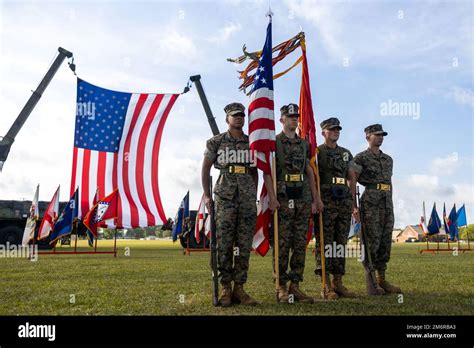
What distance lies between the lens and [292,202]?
468cm

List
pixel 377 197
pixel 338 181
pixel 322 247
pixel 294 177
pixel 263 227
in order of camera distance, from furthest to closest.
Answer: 1. pixel 377 197
2. pixel 338 181
3. pixel 322 247
4. pixel 263 227
5. pixel 294 177

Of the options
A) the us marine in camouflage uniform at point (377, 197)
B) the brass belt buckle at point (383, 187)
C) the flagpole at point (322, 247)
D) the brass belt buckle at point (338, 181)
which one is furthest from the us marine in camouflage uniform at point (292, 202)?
the brass belt buckle at point (383, 187)

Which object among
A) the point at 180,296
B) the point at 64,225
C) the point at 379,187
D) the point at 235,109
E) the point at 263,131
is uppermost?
the point at 235,109

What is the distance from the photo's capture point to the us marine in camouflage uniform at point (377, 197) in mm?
5535

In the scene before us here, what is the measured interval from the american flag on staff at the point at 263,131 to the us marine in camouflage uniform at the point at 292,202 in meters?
0.19

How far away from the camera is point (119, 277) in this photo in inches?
282

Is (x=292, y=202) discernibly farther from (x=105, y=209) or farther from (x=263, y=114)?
(x=105, y=209)

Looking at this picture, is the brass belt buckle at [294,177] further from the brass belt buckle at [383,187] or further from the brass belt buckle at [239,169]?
the brass belt buckle at [383,187]

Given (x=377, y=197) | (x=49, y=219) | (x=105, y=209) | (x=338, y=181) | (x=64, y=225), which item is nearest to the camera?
(x=338, y=181)

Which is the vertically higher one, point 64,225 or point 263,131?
point 263,131

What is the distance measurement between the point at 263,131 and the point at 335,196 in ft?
4.33

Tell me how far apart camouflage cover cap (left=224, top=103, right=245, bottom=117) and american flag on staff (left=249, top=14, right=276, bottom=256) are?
1.03 ft

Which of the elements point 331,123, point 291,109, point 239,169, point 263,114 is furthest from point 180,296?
point 331,123
